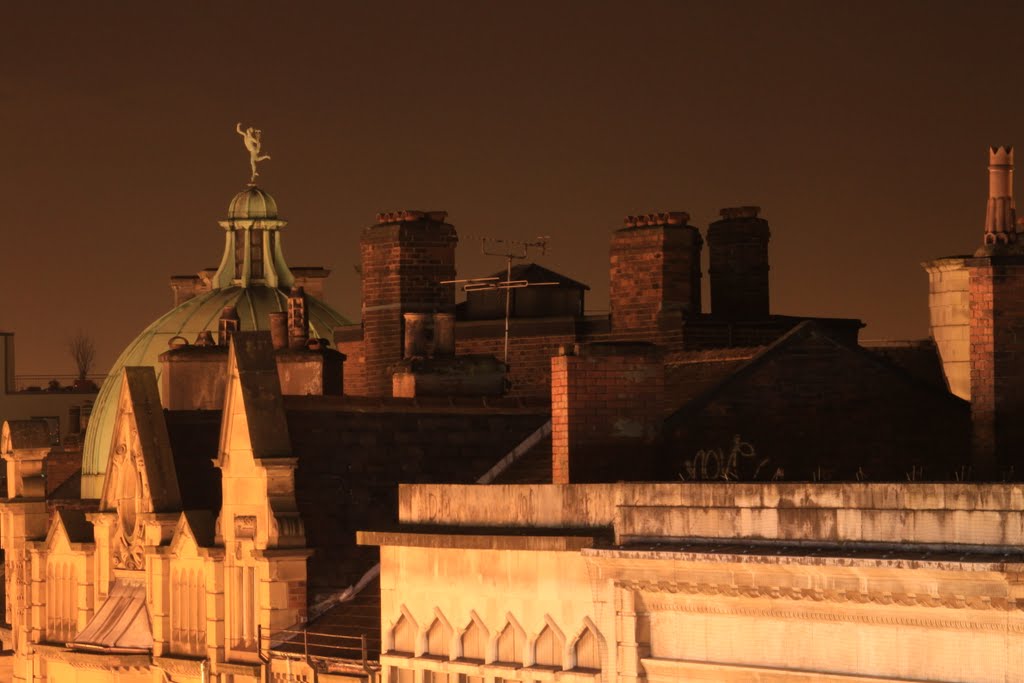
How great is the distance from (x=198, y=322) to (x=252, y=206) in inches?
165

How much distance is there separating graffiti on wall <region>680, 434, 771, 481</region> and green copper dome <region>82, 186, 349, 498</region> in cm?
3530

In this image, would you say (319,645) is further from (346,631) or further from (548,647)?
(548,647)

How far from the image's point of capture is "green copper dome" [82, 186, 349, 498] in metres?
84.9

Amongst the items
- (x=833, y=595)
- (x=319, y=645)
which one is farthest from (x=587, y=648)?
(x=319, y=645)

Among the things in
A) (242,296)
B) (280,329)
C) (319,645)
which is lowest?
(319,645)

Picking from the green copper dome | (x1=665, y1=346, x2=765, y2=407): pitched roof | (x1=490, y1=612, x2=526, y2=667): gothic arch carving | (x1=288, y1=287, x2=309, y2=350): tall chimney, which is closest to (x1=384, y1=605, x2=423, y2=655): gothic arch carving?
(x1=490, y1=612, x2=526, y2=667): gothic arch carving

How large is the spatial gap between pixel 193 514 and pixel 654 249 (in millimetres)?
8911

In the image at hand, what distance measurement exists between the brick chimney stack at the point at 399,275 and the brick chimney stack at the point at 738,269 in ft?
17.0

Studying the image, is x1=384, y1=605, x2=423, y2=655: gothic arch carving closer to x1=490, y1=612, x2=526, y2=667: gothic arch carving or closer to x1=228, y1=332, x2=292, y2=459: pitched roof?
x1=490, y1=612, x2=526, y2=667: gothic arch carving

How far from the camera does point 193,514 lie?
55.7 meters

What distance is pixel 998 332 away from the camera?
44250mm

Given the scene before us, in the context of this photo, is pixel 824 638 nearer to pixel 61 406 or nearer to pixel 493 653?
pixel 493 653

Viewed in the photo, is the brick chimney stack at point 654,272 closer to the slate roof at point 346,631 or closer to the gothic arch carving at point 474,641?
the slate roof at point 346,631

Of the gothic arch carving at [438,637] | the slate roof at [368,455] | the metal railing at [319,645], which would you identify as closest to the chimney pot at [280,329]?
the slate roof at [368,455]
